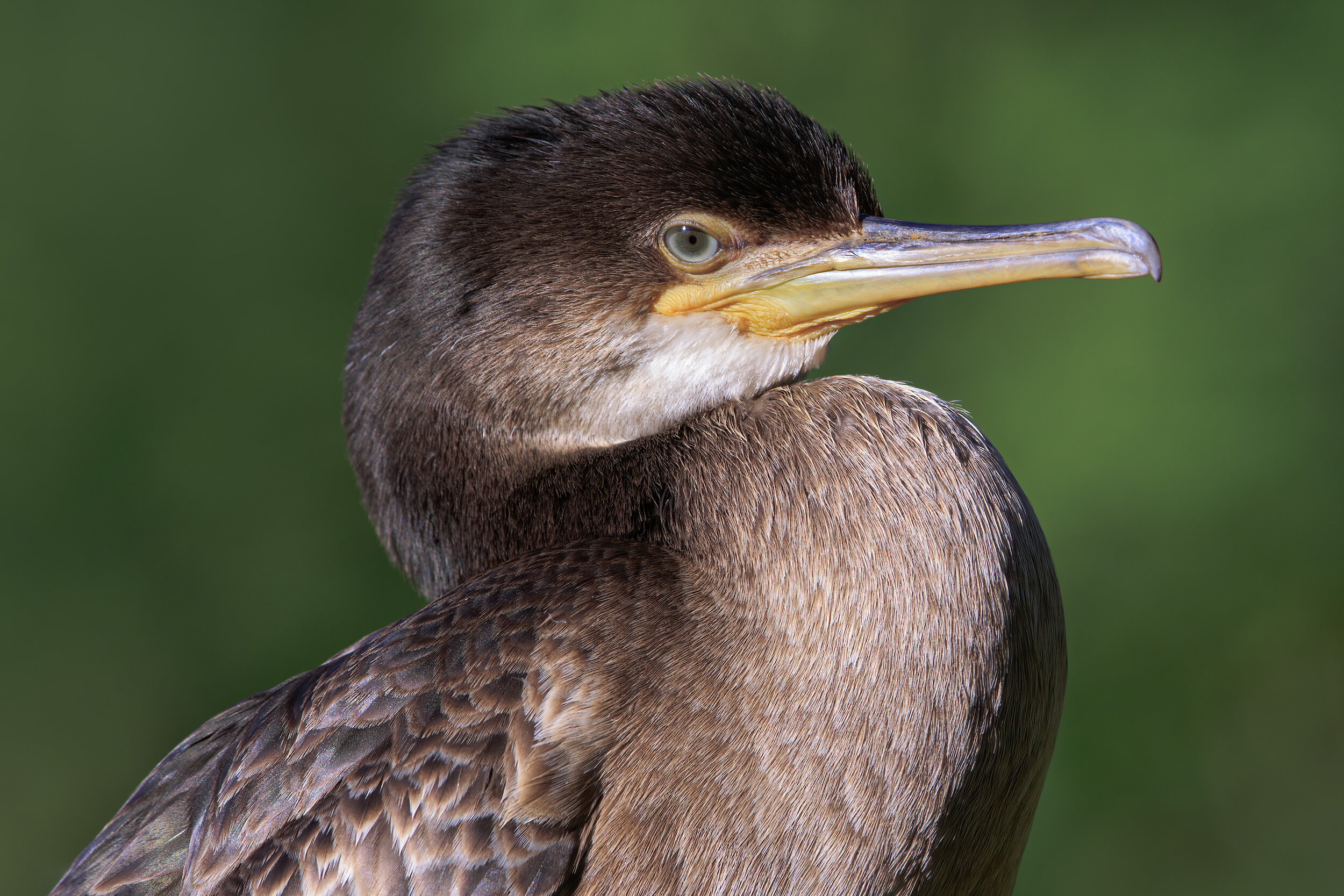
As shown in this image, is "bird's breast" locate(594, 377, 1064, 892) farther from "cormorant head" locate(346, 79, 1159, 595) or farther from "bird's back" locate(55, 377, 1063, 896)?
"cormorant head" locate(346, 79, 1159, 595)

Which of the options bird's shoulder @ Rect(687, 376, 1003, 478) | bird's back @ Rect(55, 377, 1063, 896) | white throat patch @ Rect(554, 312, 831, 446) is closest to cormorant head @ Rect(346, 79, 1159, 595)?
white throat patch @ Rect(554, 312, 831, 446)

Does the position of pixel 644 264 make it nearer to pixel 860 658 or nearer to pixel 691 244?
pixel 691 244

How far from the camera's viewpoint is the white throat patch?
7.82 ft

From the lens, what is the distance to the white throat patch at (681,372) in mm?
2385

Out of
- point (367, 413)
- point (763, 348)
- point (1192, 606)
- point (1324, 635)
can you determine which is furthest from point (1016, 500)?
point (1324, 635)

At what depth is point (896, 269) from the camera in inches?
91.3

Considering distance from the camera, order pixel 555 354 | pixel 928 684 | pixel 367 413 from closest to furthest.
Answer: pixel 928 684
pixel 555 354
pixel 367 413

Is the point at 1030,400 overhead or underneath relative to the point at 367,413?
underneath

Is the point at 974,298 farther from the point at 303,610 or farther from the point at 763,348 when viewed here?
the point at 763,348

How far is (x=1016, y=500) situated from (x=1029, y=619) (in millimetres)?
215

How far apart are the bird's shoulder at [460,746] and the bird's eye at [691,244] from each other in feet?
1.92

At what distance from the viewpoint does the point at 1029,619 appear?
2.13 m

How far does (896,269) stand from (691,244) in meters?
0.40

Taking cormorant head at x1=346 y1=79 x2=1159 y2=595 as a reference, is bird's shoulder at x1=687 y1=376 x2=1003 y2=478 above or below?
below
